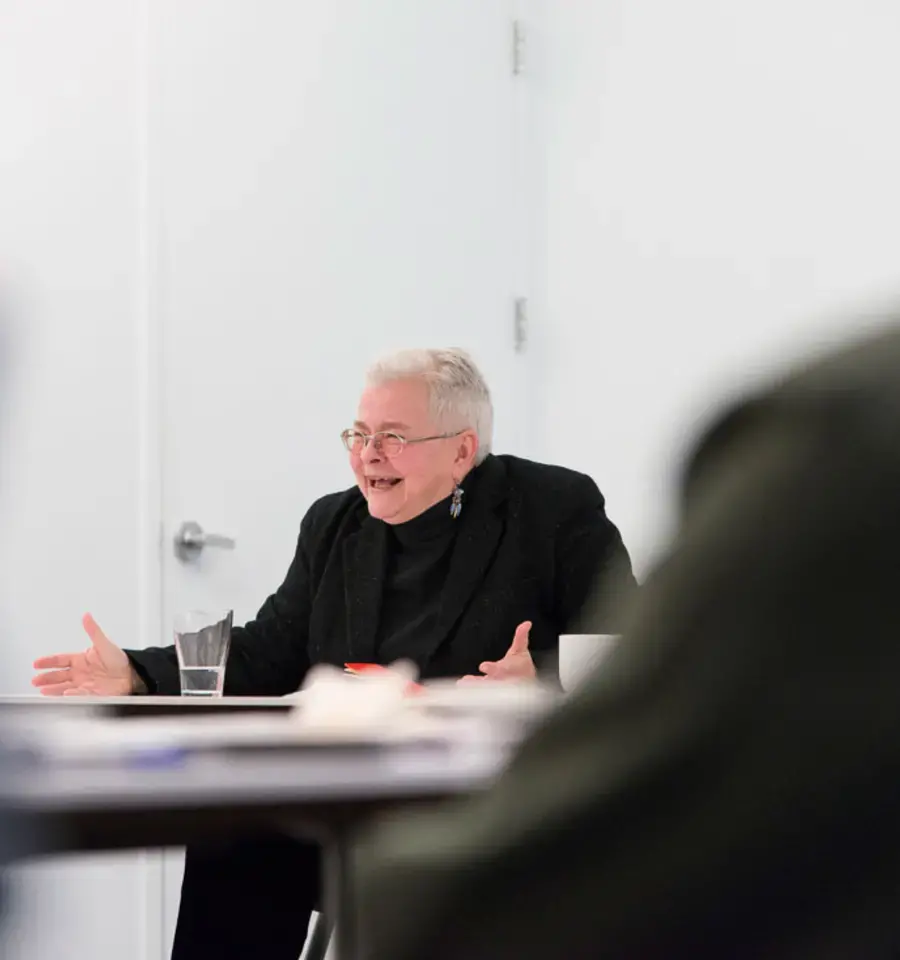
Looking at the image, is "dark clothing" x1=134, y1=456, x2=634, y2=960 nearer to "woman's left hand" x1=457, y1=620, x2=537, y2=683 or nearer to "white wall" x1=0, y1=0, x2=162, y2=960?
"woman's left hand" x1=457, y1=620, x2=537, y2=683

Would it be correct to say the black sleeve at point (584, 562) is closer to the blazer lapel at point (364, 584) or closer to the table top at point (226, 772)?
the blazer lapel at point (364, 584)

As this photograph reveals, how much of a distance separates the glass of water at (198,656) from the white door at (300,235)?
1269mm

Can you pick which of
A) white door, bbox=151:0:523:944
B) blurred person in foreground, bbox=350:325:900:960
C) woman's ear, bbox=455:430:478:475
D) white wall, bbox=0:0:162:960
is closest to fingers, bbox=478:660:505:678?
woman's ear, bbox=455:430:478:475

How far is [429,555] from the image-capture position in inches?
99.5

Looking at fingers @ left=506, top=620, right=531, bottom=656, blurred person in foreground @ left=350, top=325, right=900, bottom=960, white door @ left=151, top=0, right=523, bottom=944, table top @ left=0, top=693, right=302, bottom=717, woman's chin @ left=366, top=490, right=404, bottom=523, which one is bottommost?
table top @ left=0, top=693, right=302, bottom=717

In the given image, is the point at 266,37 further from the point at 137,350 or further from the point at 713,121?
the point at 713,121

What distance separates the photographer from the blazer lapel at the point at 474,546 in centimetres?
239

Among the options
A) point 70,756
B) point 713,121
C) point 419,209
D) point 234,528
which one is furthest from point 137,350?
point 70,756

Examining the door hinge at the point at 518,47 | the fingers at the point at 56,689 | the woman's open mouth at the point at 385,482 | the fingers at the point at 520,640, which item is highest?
the door hinge at the point at 518,47

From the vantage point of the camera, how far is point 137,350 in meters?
3.02

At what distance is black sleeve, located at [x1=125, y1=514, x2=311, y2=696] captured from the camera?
8.07ft

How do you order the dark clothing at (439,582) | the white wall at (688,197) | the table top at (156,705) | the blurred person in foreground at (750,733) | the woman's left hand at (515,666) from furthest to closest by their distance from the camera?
1. the white wall at (688,197)
2. the dark clothing at (439,582)
3. the woman's left hand at (515,666)
4. the table top at (156,705)
5. the blurred person in foreground at (750,733)

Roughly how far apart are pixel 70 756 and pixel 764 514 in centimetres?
63

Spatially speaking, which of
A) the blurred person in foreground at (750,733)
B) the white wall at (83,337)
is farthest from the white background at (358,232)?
the blurred person in foreground at (750,733)
